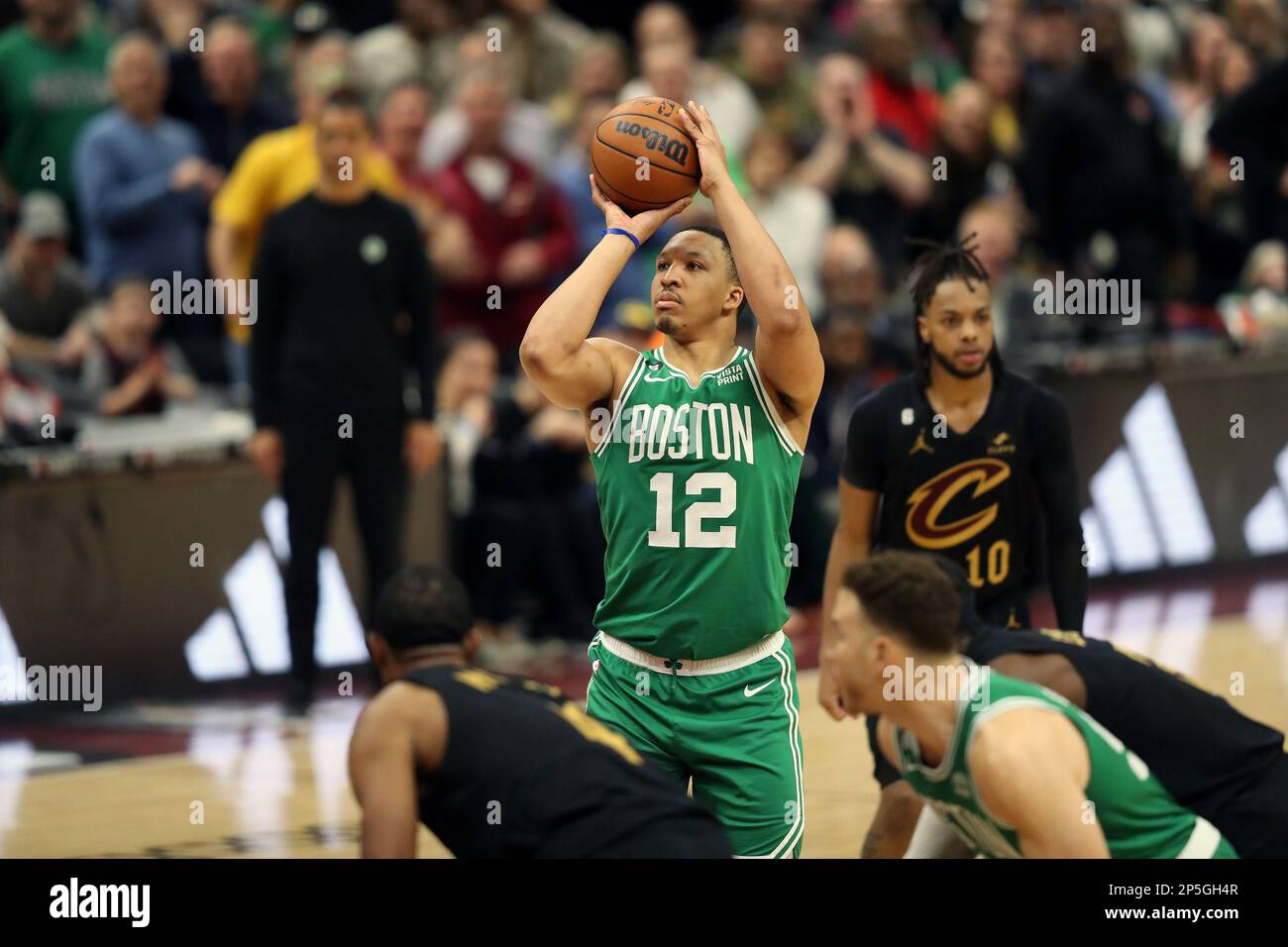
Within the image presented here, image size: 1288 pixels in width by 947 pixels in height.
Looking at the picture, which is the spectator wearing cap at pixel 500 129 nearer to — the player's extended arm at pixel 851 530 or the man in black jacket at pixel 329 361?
the man in black jacket at pixel 329 361

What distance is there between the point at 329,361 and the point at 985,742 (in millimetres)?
5409

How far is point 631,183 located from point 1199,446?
25.8ft

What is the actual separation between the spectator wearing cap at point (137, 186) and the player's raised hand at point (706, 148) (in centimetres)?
629

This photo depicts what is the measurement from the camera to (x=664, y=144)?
18.3 ft

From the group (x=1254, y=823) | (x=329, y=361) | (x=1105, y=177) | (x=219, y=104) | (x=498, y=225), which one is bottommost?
(x=1254, y=823)

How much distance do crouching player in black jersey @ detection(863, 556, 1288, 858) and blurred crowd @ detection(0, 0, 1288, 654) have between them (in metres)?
6.02

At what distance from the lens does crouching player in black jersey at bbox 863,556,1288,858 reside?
16.2 feet

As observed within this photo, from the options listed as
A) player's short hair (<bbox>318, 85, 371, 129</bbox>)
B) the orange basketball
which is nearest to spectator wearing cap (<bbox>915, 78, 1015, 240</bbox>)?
player's short hair (<bbox>318, 85, 371, 129</bbox>)

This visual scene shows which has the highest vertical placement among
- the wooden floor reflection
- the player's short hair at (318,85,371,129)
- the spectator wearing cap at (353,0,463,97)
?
the spectator wearing cap at (353,0,463,97)

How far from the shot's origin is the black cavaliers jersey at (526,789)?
14.7 ft

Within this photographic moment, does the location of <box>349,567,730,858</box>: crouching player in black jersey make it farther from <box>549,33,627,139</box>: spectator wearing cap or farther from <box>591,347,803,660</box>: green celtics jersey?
<box>549,33,627,139</box>: spectator wearing cap

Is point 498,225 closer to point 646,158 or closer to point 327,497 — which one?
point 327,497

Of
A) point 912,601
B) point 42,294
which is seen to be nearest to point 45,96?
point 42,294
